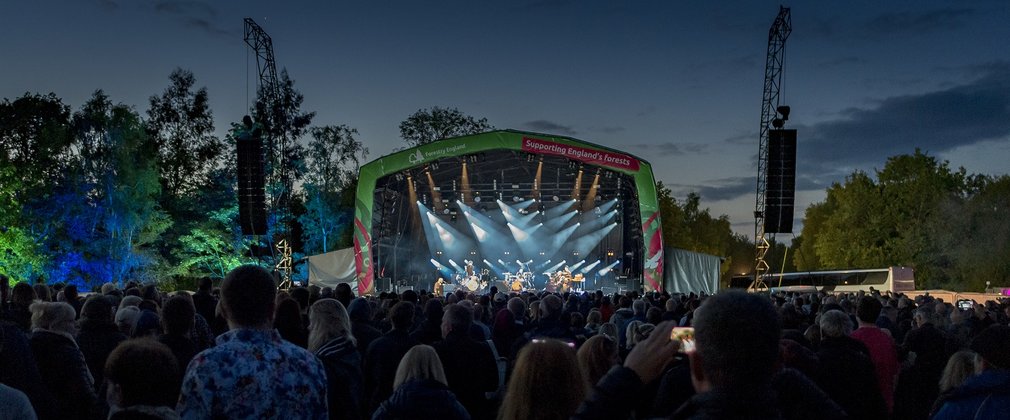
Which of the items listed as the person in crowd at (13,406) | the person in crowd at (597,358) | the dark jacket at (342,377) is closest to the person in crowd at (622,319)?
the dark jacket at (342,377)

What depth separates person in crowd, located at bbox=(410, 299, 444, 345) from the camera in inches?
266

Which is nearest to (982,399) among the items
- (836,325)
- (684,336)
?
(836,325)

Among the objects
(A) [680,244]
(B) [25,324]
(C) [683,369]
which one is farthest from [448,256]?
(A) [680,244]

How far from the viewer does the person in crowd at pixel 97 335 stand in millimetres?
5781

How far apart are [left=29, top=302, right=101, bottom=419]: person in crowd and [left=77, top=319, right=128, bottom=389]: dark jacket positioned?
700 millimetres

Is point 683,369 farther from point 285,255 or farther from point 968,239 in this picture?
point 968,239

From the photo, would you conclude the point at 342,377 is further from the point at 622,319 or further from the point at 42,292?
the point at 42,292

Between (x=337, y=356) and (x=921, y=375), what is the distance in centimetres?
477

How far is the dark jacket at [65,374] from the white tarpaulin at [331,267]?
92.8ft

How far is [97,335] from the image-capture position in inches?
229

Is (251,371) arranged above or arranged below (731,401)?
below

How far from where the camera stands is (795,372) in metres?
3.25

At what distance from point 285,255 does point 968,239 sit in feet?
140

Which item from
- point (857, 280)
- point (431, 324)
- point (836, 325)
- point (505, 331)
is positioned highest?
point (836, 325)
